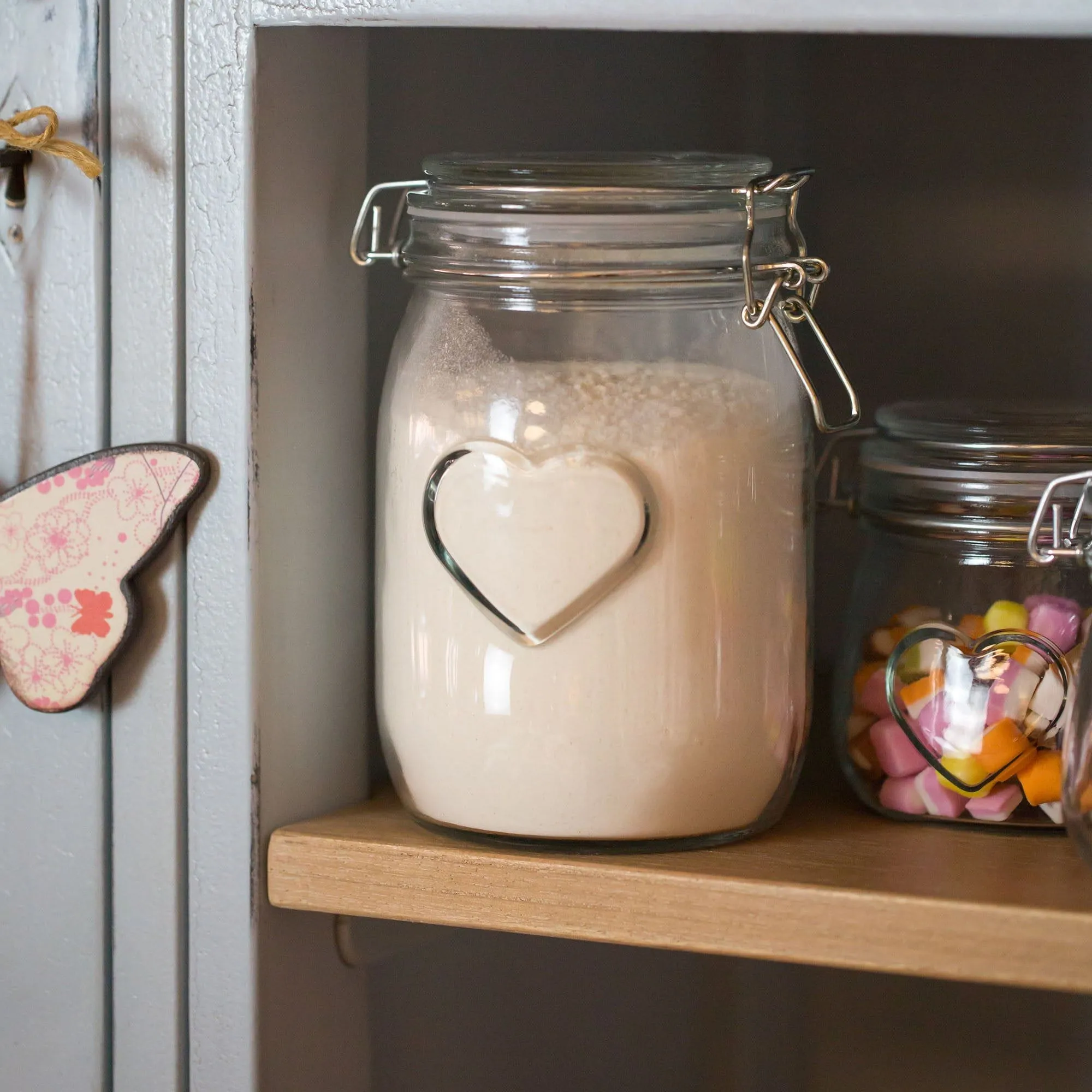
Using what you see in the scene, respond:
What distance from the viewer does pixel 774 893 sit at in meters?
0.43

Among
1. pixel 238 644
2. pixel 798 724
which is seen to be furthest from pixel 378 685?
pixel 798 724

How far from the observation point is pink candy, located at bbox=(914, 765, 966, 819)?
1.66 ft

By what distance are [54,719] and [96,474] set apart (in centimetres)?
10

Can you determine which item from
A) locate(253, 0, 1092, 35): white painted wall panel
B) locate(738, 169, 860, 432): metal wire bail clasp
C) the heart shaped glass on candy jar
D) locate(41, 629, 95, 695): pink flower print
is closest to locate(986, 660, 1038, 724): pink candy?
the heart shaped glass on candy jar

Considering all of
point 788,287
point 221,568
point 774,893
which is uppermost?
point 788,287

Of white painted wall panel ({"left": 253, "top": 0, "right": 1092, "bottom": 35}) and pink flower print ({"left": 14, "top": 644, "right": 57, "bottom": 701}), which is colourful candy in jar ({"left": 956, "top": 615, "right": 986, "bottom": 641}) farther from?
pink flower print ({"left": 14, "top": 644, "right": 57, "bottom": 701})

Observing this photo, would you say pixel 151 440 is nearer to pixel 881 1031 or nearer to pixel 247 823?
pixel 247 823

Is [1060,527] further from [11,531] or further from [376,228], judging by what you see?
[11,531]

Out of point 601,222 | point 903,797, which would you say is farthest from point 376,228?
point 903,797

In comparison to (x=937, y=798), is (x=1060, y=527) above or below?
above

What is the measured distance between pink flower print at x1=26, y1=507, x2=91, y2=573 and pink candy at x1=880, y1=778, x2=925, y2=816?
327 mm

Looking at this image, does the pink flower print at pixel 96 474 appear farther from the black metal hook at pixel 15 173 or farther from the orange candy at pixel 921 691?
the orange candy at pixel 921 691

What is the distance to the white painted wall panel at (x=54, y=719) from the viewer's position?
0.49 m

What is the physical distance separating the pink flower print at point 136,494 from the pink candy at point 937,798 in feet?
1.02
